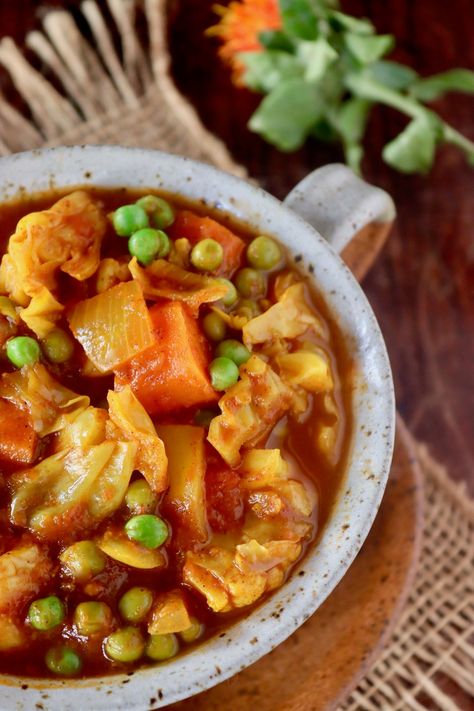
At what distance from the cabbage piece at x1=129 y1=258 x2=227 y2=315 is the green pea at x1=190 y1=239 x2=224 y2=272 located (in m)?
0.04

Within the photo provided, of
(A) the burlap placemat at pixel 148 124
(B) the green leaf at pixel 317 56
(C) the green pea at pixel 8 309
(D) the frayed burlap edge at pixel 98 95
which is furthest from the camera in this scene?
(D) the frayed burlap edge at pixel 98 95

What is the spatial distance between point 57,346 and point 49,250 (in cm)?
34

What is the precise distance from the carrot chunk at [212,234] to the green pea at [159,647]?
4.28ft

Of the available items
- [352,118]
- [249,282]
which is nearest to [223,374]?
[249,282]

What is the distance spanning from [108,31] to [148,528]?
2983 millimetres

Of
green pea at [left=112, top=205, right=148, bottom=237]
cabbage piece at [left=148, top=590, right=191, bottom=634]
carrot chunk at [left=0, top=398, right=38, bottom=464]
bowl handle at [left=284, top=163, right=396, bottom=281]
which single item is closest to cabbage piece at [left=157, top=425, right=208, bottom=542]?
cabbage piece at [left=148, top=590, right=191, bottom=634]

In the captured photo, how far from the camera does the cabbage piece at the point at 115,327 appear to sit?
3047 mm

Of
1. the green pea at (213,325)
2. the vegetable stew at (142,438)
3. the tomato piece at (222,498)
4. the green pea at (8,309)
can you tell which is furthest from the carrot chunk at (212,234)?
the tomato piece at (222,498)

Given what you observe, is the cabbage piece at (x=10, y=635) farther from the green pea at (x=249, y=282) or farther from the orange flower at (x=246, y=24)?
the orange flower at (x=246, y=24)

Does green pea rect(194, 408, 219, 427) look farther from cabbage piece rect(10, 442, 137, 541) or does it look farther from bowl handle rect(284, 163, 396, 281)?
bowl handle rect(284, 163, 396, 281)

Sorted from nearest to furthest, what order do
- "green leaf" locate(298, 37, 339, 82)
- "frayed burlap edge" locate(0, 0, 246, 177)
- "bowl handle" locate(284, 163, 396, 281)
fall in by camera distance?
1. "bowl handle" locate(284, 163, 396, 281)
2. "green leaf" locate(298, 37, 339, 82)
3. "frayed burlap edge" locate(0, 0, 246, 177)

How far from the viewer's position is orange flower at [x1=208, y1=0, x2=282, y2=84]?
15.3 ft

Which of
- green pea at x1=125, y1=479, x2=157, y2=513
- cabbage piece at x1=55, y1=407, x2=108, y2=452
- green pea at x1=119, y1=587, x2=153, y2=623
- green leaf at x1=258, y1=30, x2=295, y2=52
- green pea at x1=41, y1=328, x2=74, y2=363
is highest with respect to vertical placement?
green pea at x1=41, y1=328, x2=74, y2=363

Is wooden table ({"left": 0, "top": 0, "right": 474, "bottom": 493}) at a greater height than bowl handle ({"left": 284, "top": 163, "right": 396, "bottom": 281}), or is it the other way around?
bowl handle ({"left": 284, "top": 163, "right": 396, "bottom": 281})
